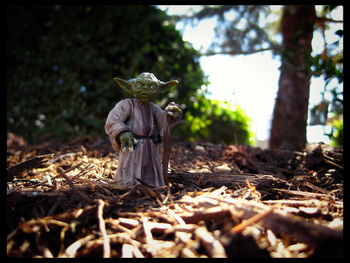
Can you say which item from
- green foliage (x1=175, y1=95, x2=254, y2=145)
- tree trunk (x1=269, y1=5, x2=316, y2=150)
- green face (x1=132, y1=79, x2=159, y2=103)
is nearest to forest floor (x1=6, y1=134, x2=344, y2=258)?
green face (x1=132, y1=79, x2=159, y2=103)

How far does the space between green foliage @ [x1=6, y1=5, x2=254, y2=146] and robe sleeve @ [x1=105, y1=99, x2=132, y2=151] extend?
3.98 m

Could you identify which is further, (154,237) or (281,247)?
(154,237)

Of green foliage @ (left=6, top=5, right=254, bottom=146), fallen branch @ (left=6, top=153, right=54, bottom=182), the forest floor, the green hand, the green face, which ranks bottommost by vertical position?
the forest floor

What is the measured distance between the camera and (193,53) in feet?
19.4

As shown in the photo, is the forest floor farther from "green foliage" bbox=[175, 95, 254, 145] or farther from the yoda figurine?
"green foliage" bbox=[175, 95, 254, 145]

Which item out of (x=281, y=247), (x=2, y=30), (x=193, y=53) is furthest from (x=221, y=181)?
(x=193, y=53)

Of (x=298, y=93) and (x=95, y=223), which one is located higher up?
(x=298, y=93)

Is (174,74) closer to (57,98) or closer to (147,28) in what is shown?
(147,28)

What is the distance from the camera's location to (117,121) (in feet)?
8.70

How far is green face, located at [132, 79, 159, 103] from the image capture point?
2691 mm

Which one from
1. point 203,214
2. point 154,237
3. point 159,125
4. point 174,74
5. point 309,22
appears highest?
point 309,22

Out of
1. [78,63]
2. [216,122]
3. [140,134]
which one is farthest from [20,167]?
[216,122]

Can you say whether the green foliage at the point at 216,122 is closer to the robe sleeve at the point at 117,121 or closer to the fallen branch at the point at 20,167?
the robe sleeve at the point at 117,121

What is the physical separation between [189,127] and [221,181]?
178 inches
